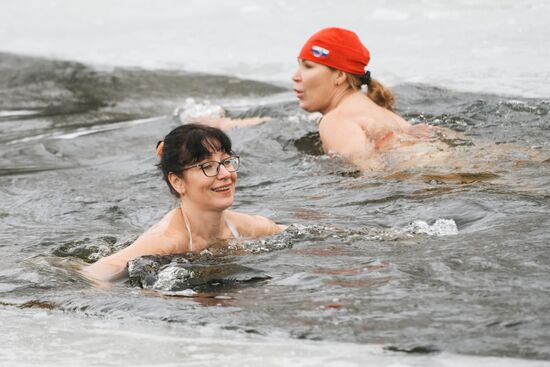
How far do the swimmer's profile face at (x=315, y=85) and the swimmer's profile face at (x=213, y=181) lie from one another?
3260mm

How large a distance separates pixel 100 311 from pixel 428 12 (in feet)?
31.6

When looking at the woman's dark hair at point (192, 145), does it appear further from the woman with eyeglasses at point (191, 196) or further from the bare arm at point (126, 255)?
the bare arm at point (126, 255)

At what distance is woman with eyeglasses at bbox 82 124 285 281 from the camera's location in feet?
19.2

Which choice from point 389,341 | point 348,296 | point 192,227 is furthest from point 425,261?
point 192,227

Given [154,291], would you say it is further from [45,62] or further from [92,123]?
[45,62]

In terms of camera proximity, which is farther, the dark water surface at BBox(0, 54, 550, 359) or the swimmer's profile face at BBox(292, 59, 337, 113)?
the swimmer's profile face at BBox(292, 59, 337, 113)

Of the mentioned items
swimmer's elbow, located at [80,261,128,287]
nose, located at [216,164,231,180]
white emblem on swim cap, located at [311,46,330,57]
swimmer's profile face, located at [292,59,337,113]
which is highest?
white emblem on swim cap, located at [311,46,330,57]

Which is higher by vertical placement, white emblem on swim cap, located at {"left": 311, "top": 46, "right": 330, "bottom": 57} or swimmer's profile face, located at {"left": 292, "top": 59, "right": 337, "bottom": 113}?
white emblem on swim cap, located at {"left": 311, "top": 46, "right": 330, "bottom": 57}

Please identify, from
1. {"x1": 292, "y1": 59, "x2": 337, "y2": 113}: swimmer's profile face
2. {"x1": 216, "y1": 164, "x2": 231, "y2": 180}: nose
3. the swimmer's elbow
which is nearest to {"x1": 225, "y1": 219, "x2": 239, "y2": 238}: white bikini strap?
{"x1": 216, "y1": 164, "x2": 231, "y2": 180}: nose

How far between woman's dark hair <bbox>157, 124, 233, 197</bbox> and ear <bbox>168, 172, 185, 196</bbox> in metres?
0.04

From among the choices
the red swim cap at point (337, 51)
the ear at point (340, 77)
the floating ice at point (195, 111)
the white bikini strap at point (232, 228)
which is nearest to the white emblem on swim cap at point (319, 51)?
the red swim cap at point (337, 51)

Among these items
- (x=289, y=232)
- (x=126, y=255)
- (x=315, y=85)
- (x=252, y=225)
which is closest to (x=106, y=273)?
(x=126, y=255)

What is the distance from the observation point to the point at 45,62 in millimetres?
13656

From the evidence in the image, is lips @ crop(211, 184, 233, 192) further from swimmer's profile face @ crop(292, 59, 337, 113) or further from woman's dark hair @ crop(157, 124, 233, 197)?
swimmer's profile face @ crop(292, 59, 337, 113)
